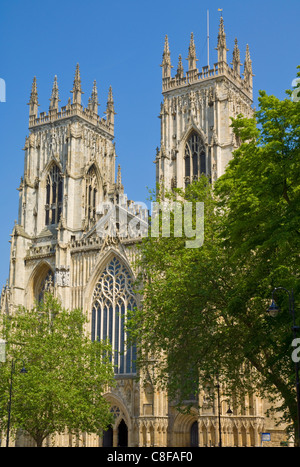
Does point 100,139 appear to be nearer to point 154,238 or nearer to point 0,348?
point 0,348

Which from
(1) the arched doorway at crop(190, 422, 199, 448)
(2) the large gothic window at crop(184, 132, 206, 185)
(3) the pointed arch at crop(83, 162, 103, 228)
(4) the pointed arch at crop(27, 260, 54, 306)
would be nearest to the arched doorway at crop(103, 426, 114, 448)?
(1) the arched doorway at crop(190, 422, 199, 448)

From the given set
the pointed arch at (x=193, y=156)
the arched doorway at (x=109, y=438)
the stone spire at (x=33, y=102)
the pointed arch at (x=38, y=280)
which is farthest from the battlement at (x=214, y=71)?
the arched doorway at (x=109, y=438)

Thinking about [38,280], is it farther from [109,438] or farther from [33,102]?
[33,102]

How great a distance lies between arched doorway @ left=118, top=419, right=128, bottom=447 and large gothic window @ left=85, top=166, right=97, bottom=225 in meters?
15.8

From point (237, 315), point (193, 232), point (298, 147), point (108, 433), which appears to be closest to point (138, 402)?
point (108, 433)

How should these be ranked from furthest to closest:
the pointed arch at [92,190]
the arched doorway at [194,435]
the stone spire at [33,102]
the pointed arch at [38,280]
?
the stone spire at [33,102], the pointed arch at [92,190], the pointed arch at [38,280], the arched doorway at [194,435]

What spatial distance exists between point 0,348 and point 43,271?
1350 centimetres

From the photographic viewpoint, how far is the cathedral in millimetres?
42531

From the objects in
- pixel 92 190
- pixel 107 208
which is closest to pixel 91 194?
pixel 92 190

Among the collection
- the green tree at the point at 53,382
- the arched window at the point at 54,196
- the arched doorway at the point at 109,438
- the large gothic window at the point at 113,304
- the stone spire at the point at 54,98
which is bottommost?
the arched doorway at the point at 109,438

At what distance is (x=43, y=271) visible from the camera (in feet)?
165

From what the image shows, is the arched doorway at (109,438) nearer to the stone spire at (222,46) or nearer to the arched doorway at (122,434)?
the arched doorway at (122,434)

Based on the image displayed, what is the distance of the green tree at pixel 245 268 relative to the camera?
763 inches

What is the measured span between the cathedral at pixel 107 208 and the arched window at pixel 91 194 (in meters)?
0.09
